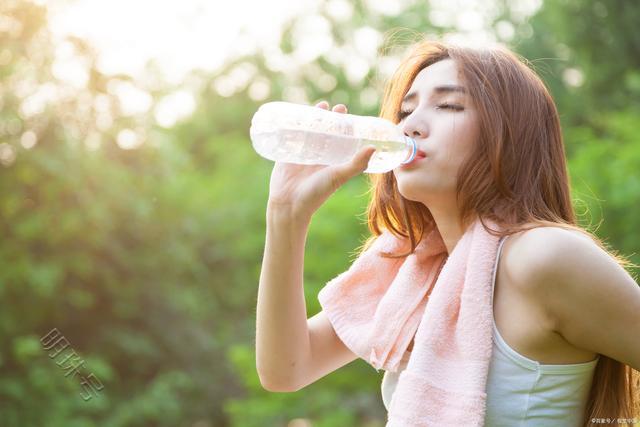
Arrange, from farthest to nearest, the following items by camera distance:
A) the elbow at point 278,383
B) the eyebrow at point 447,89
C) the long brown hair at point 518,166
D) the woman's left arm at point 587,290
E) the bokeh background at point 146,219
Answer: the bokeh background at point 146,219, the elbow at point 278,383, the eyebrow at point 447,89, the long brown hair at point 518,166, the woman's left arm at point 587,290

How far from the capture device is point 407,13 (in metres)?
16.4

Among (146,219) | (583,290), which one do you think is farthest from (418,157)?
(146,219)

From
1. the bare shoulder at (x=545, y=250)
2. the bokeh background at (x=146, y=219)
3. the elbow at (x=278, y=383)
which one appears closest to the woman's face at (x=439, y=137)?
the bare shoulder at (x=545, y=250)

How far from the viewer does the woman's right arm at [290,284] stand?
167 centimetres

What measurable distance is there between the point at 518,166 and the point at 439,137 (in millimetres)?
182

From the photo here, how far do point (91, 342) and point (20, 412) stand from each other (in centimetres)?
187

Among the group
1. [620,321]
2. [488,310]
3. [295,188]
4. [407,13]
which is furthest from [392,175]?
[407,13]

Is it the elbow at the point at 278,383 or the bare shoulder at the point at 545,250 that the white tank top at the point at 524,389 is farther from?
the elbow at the point at 278,383

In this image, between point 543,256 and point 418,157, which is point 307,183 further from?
point 543,256

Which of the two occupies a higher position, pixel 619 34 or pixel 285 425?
pixel 619 34

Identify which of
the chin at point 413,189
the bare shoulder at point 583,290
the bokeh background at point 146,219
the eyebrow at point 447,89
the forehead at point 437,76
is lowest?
the bokeh background at point 146,219

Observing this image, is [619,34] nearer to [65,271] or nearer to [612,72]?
[612,72]

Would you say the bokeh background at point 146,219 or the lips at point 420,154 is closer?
the lips at point 420,154

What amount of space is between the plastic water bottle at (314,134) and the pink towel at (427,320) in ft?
0.84
